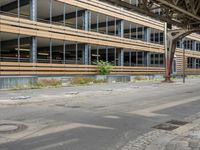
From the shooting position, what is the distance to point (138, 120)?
1091 cm

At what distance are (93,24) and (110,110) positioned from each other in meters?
31.1

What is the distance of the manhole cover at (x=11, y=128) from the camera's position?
28.4ft

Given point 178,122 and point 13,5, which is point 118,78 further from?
point 178,122

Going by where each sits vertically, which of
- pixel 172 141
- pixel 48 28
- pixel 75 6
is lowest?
pixel 172 141

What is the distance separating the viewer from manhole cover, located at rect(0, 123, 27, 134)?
8648 millimetres

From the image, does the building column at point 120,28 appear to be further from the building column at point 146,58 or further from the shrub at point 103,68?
the building column at point 146,58

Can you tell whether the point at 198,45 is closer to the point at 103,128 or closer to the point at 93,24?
the point at 93,24

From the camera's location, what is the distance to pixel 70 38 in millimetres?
32062

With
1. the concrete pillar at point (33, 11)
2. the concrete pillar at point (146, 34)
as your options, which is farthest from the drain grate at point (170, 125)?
the concrete pillar at point (146, 34)

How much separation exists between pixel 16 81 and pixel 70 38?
8172mm

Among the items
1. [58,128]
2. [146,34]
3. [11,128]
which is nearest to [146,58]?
[146,34]

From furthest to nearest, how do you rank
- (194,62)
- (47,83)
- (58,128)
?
(194,62) → (47,83) → (58,128)

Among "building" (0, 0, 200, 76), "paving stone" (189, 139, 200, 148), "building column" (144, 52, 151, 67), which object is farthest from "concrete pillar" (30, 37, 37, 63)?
"paving stone" (189, 139, 200, 148)

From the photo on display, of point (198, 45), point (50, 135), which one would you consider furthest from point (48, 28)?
point (198, 45)
